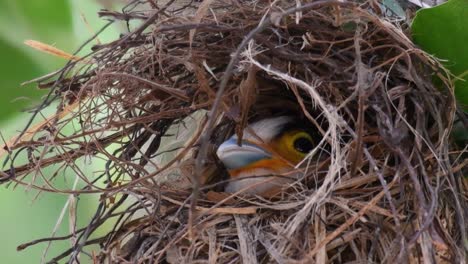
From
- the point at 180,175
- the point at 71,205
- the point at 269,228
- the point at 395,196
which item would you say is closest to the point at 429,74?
the point at 395,196

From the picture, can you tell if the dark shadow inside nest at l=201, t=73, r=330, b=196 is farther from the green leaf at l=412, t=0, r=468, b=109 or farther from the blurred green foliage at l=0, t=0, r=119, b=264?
the blurred green foliage at l=0, t=0, r=119, b=264

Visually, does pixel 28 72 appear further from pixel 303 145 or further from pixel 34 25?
pixel 303 145

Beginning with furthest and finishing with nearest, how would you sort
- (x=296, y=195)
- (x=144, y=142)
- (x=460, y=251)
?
1. (x=144, y=142)
2. (x=296, y=195)
3. (x=460, y=251)

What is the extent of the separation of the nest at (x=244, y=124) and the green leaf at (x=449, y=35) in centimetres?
2

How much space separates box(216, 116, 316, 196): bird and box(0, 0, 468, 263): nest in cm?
3

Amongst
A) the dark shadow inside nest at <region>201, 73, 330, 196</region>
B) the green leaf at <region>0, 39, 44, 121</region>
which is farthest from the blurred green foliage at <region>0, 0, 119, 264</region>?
the dark shadow inside nest at <region>201, 73, 330, 196</region>

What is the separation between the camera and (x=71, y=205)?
3.22 ft

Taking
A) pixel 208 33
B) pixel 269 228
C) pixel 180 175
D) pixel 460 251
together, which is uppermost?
pixel 208 33

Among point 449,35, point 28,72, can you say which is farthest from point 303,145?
point 28,72

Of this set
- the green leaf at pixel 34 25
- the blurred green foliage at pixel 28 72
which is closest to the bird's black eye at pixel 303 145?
the blurred green foliage at pixel 28 72

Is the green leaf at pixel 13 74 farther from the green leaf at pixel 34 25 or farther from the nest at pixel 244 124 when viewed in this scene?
the nest at pixel 244 124

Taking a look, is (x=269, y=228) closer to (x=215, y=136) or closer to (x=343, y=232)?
(x=343, y=232)

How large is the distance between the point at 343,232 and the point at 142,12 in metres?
0.41

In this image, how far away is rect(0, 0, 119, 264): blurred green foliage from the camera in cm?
146
